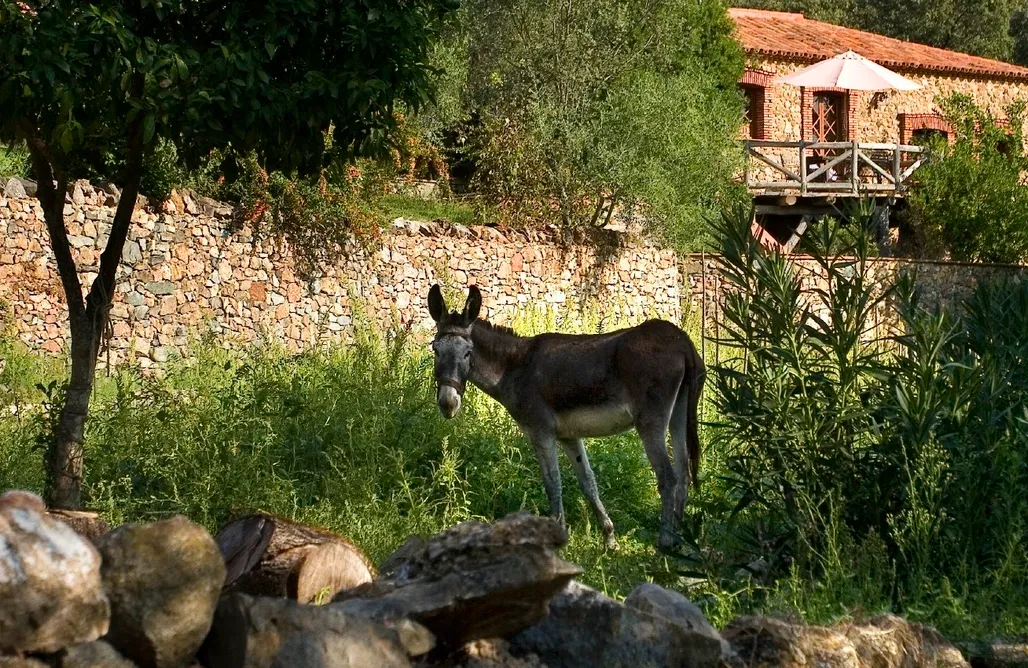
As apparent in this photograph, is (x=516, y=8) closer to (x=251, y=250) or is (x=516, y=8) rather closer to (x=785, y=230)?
(x=251, y=250)

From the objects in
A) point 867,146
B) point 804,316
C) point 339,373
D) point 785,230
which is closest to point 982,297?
point 804,316

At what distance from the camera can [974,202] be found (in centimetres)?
2845

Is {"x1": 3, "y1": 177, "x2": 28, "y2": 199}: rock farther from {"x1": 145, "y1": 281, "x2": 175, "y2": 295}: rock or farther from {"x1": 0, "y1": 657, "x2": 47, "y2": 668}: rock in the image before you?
{"x1": 0, "y1": 657, "x2": 47, "y2": 668}: rock

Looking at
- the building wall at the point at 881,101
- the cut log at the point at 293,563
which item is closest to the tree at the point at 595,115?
the building wall at the point at 881,101

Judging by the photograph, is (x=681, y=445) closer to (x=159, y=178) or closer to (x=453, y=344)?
(x=453, y=344)

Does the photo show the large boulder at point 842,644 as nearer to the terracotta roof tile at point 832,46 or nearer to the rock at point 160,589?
the rock at point 160,589

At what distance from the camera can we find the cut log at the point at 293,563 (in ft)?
18.7

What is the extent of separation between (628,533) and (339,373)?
3.19 meters

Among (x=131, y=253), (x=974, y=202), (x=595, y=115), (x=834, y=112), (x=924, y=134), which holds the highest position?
(x=834, y=112)

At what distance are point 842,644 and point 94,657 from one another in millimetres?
2972

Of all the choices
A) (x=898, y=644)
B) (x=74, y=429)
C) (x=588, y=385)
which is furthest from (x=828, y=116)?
(x=898, y=644)

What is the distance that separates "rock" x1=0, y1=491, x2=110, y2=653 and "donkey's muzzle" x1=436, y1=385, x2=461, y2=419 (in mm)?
5112

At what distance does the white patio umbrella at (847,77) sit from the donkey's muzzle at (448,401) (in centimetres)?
1931

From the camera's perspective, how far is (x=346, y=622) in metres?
4.30
